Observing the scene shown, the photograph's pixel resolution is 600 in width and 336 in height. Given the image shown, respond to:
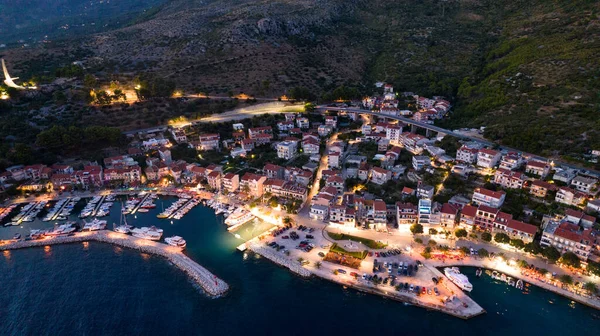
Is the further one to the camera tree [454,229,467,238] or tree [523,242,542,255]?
tree [454,229,467,238]

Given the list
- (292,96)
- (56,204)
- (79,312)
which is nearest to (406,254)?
(79,312)

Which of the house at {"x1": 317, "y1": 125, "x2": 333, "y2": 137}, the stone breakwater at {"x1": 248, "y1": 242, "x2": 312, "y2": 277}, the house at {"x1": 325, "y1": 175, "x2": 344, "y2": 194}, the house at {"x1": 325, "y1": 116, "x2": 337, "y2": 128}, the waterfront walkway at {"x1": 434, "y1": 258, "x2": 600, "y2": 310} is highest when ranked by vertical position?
the house at {"x1": 325, "y1": 116, "x2": 337, "y2": 128}

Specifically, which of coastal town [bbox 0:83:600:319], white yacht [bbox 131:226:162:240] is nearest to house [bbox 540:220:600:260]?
coastal town [bbox 0:83:600:319]

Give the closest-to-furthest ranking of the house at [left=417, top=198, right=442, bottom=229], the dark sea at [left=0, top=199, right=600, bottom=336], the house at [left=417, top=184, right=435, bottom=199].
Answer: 1. the dark sea at [left=0, top=199, right=600, bottom=336]
2. the house at [left=417, top=198, right=442, bottom=229]
3. the house at [left=417, top=184, right=435, bottom=199]

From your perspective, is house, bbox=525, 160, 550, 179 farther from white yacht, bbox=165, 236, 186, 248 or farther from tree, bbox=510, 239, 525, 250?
white yacht, bbox=165, 236, 186, 248

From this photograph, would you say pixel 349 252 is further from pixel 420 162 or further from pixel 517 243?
pixel 420 162

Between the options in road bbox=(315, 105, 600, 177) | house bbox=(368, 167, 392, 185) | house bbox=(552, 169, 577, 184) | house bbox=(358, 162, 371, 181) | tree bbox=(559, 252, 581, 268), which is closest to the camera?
tree bbox=(559, 252, 581, 268)

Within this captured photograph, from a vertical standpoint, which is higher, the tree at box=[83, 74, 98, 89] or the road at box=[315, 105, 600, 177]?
the tree at box=[83, 74, 98, 89]
